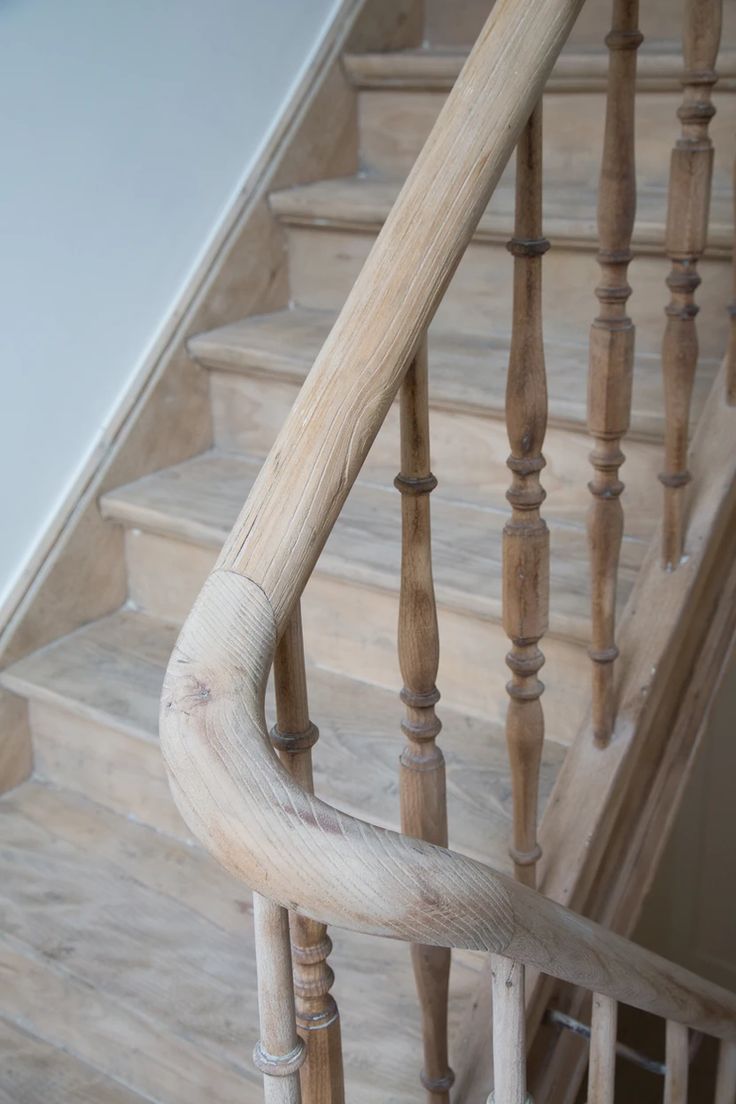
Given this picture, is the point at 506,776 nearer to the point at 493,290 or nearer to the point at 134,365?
the point at 493,290

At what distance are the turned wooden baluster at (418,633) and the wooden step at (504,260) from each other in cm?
85

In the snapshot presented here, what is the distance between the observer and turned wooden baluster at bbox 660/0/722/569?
3.69 feet

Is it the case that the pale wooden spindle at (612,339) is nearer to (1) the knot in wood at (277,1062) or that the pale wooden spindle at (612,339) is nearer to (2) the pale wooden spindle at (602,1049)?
(2) the pale wooden spindle at (602,1049)

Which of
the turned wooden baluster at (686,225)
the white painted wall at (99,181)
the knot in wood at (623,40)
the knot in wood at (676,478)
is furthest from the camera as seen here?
the white painted wall at (99,181)

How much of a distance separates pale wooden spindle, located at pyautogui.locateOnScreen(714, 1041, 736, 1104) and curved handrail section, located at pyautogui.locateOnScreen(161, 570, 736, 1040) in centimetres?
55

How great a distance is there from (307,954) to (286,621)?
25cm

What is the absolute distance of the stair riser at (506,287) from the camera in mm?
1614

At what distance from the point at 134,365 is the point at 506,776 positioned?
0.97 meters

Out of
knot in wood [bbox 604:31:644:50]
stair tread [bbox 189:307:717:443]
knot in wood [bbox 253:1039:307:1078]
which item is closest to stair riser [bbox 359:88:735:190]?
stair tread [bbox 189:307:717:443]

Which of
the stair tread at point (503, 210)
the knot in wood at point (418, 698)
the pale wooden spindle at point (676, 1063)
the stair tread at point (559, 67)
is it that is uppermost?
the stair tread at point (559, 67)

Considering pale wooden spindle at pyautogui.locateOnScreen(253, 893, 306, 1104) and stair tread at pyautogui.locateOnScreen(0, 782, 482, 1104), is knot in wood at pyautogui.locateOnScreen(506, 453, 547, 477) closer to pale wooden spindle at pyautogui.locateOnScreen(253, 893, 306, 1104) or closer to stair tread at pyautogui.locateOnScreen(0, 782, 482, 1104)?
pale wooden spindle at pyautogui.locateOnScreen(253, 893, 306, 1104)

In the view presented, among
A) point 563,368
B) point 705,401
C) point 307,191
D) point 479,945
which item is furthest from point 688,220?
point 307,191

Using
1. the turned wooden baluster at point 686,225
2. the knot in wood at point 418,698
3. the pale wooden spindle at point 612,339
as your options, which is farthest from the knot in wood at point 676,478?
the knot in wood at point 418,698

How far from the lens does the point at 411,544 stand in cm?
91
